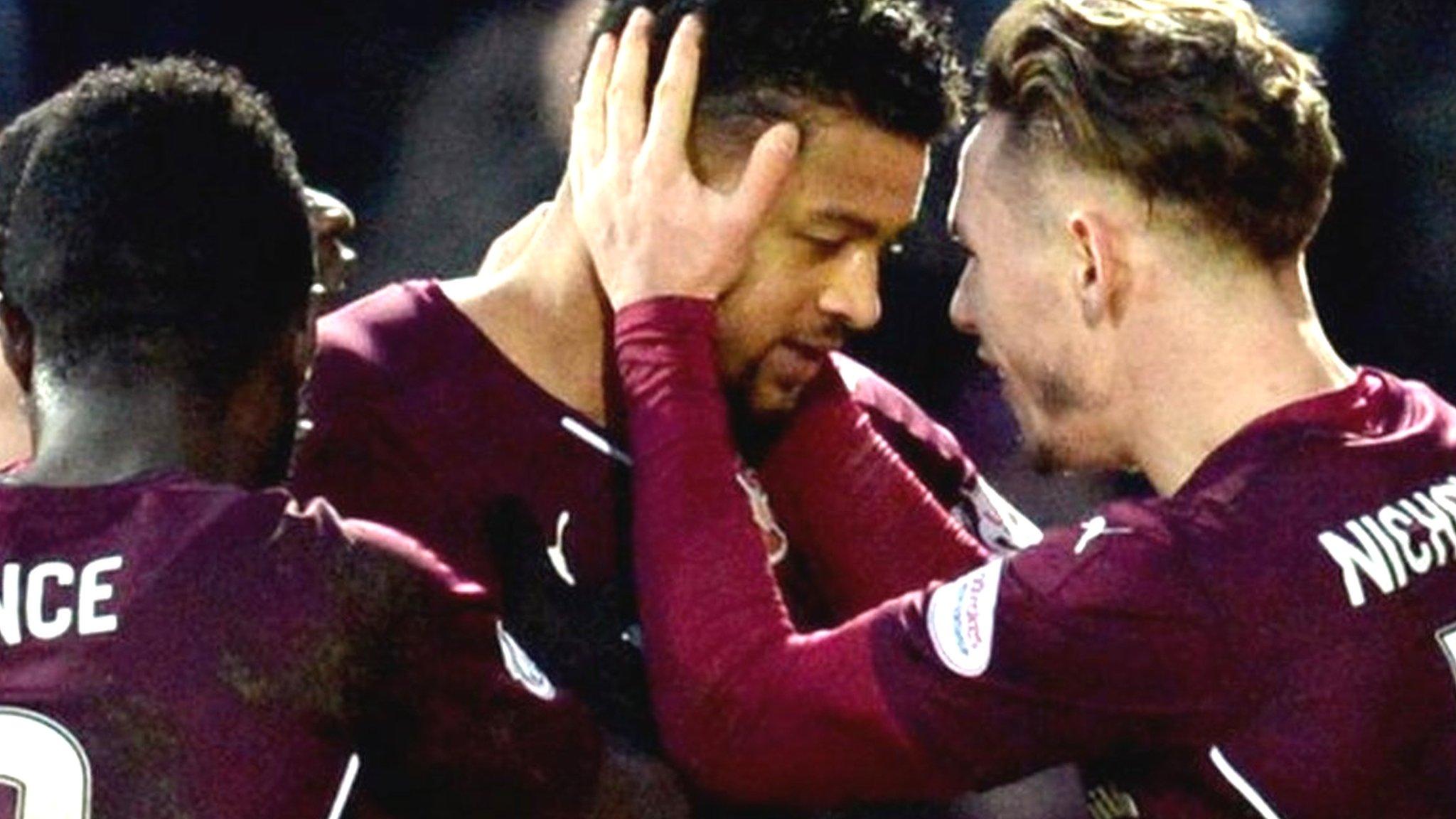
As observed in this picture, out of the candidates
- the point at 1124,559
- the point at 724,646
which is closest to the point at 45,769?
the point at 724,646

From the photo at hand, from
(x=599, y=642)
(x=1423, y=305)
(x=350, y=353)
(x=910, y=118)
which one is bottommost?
(x=1423, y=305)

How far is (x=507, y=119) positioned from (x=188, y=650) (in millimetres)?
2338

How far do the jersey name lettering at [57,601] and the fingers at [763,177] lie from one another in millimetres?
635

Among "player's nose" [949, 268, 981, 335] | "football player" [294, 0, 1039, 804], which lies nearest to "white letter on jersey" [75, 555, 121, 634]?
"football player" [294, 0, 1039, 804]

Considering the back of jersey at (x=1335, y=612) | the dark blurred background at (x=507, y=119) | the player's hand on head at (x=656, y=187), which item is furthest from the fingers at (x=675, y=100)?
the dark blurred background at (x=507, y=119)

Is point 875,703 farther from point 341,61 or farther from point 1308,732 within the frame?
point 341,61

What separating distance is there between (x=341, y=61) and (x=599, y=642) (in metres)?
2.02

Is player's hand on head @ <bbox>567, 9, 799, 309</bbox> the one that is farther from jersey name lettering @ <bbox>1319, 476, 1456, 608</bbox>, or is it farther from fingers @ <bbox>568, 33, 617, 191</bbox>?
jersey name lettering @ <bbox>1319, 476, 1456, 608</bbox>

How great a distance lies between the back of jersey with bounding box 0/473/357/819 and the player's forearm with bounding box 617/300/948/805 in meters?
0.36

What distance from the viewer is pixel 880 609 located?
8.57ft

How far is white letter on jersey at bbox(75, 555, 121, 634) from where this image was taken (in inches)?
89.7

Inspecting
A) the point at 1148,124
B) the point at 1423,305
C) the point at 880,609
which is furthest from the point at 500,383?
the point at 1423,305

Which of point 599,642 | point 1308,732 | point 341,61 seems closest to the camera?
point 1308,732

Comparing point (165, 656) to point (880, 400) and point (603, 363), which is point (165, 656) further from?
point (880, 400)
